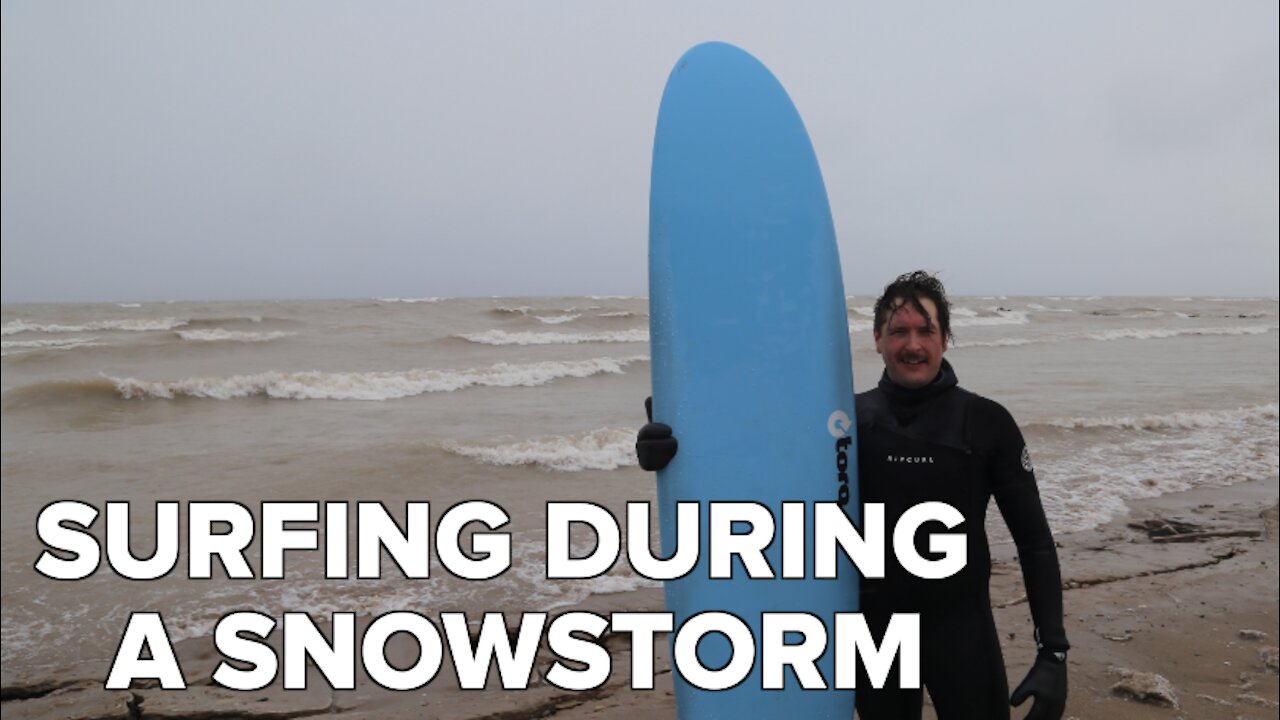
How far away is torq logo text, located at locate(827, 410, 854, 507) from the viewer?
7.07 ft

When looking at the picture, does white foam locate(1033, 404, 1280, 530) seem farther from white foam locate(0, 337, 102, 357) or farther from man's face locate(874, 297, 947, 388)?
white foam locate(0, 337, 102, 357)

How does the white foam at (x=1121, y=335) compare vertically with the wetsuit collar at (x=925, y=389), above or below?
below

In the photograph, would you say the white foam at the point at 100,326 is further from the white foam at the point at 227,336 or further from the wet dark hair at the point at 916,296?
the wet dark hair at the point at 916,296

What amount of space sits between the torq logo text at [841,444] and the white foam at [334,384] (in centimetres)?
1191

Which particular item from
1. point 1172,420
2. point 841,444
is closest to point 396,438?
point 841,444

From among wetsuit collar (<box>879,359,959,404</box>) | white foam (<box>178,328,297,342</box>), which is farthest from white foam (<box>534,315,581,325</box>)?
wetsuit collar (<box>879,359,959,404</box>)

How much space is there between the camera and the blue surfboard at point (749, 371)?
7.37 feet

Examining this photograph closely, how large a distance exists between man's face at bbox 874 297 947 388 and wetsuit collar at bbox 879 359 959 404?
1 centimetres

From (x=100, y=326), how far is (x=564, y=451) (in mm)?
22601

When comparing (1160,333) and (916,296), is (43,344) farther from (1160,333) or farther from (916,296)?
(1160,333)

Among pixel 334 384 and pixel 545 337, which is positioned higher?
pixel 545 337

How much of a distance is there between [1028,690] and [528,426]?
28.4 feet

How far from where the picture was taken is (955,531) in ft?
6.05

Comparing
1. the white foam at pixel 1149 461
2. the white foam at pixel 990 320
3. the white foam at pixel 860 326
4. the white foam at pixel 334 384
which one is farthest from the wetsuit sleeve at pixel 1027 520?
the white foam at pixel 990 320
